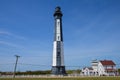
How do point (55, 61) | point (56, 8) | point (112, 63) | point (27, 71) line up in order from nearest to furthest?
1. point (55, 61)
2. point (56, 8)
3. point (112, 63)
4. point (27, 71)

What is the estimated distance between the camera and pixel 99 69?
53.0 meters

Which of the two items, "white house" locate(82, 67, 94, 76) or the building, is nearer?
the building

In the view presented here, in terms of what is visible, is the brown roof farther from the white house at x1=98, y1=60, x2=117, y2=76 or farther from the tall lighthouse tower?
the tall lighthouse tower

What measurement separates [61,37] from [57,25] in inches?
156

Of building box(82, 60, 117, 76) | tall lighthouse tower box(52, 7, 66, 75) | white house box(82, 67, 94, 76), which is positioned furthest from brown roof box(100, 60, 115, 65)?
tall lighthouse tower box(52, 7, 66, 75)

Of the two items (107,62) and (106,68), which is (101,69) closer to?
(106,68)

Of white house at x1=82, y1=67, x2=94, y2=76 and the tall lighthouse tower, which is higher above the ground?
the tall lighthouse tower

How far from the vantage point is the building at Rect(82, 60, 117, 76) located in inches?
1944

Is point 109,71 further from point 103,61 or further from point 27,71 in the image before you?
point 27,71

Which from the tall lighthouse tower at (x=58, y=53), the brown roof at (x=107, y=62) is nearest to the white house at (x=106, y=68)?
the brown roof at (x=107, y=62)

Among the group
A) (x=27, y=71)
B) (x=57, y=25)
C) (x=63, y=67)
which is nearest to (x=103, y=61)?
(x=63, y=67)

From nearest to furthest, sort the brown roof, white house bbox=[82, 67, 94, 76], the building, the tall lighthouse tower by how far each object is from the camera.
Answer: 1. the tall lighthouse tower
2. the building
3. the brown roof
4. white house bbox=[82, 67, 94, 76]

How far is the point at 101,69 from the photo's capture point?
51.5 meters

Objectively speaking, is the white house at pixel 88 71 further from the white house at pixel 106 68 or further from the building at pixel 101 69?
the white house at pixel 106 68
